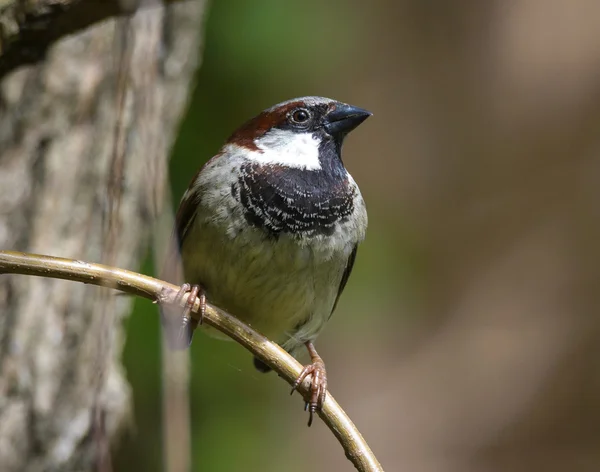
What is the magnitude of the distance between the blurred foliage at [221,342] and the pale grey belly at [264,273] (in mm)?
663

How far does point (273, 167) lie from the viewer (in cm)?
268

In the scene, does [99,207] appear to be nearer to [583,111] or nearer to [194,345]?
[194,345]

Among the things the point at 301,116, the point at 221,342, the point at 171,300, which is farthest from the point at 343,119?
the point at 221,342

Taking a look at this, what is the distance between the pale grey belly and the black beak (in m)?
0.47

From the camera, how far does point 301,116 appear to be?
114 inches

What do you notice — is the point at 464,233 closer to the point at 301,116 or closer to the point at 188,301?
the point at 301,116

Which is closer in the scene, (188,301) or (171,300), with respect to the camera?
(171,300)

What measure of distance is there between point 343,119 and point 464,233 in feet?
10.3

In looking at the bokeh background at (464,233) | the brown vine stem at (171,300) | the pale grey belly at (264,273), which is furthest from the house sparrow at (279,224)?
the bokeh background at (464,233)

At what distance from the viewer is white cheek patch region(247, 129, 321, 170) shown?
8.96ft

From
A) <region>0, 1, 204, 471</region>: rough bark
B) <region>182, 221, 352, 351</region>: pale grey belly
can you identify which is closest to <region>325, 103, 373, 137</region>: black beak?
<region>182, 221, 352, 351</region>: pale grey belly

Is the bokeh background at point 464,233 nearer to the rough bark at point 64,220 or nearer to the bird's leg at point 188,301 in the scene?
the rough bark at point 64,220

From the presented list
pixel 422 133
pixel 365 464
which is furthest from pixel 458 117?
pixel 365 464

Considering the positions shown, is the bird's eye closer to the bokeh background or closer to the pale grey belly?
the pale grey belly
